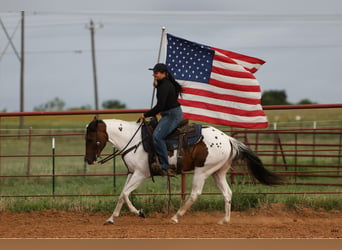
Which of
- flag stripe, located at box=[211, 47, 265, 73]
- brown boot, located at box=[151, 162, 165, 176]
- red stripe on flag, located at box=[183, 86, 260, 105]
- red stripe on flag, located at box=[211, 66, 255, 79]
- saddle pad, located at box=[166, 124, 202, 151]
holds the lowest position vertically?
brown boot, located at box=[151, 162, 165, 176]

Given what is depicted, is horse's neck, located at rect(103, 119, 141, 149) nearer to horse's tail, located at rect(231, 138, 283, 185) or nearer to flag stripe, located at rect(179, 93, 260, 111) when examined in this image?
flag stripe, located at rect(179, 93, 260, 111)

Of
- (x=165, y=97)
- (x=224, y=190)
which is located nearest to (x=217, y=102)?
(x=165, y=97)

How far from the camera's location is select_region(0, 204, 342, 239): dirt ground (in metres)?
8.20

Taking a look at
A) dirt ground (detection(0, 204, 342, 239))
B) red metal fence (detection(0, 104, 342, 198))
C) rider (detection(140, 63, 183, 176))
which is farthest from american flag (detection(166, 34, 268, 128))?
dirt ground (detection(0, 204, 342, 239))

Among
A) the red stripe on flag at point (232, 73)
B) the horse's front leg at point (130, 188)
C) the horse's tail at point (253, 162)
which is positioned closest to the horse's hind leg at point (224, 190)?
the horse's tail at point (253, 162)

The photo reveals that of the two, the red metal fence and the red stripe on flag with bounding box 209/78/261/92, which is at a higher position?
the red stripe on flag with bounding box 209/78/261/92

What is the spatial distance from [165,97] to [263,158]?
13612 mm

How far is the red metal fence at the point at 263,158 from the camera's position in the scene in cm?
1088

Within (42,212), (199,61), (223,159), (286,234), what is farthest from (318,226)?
(42,212)

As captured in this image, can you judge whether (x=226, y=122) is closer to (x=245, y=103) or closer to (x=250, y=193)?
(x=245, y=103)

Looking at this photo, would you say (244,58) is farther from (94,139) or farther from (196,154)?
(94,139)

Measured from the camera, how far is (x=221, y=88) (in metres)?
10.2

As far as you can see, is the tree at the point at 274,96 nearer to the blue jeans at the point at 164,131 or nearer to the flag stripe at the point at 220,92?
the flag stripe at the point at 220,92

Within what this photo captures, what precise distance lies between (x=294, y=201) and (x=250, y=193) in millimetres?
768
